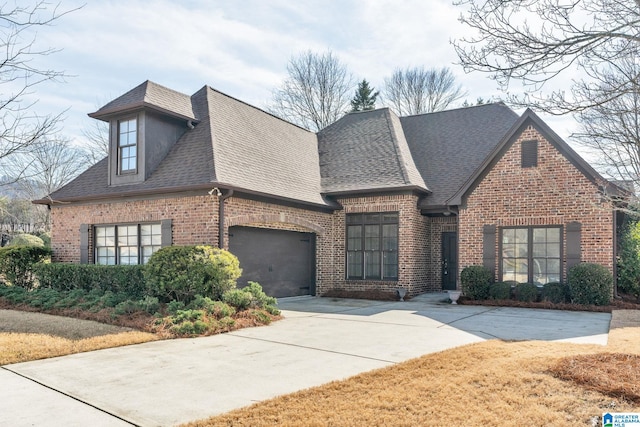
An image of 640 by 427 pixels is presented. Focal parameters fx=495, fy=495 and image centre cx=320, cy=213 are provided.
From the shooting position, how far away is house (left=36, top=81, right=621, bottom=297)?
520 inches

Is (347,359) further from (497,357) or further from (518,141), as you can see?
(518,141)

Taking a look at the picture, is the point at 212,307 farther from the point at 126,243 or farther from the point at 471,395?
the point at 471,395

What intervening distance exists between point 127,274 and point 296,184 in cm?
578

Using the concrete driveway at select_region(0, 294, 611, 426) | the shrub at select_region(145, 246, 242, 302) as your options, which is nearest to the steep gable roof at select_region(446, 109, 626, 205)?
the concrete driveway at select_region(0, 294, 611, 426)

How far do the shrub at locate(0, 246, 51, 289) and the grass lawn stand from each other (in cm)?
1273

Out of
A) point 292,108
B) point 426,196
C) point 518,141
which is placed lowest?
point 426,196

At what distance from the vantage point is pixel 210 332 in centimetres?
911

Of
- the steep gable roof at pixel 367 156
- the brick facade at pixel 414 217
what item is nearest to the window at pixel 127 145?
the brick facade at pixel 414 217

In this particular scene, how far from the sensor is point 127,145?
46.8ft

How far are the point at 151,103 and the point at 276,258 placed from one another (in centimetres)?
565

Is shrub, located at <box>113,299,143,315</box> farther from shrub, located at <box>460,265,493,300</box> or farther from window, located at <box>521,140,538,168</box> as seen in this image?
window, located at <box>521,140,538,168</box>

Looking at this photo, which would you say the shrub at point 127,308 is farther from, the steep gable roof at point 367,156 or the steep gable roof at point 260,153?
the steep gable roof at point 367,156

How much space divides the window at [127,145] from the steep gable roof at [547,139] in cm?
936

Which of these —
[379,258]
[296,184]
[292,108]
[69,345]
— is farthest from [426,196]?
[292,108]
